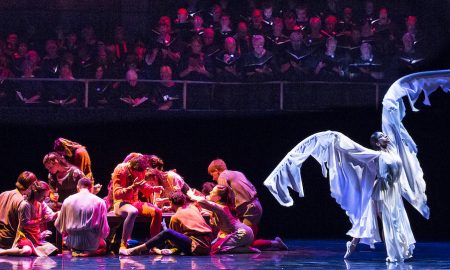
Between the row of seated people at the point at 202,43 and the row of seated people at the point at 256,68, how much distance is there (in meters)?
0.03

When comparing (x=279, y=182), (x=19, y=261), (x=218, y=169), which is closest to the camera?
(x=19, y=261)

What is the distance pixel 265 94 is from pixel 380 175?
3655 millimetres

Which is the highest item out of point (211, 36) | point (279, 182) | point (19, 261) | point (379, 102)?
point (211, 36)

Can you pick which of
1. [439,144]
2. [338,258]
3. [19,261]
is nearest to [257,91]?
[439,144]

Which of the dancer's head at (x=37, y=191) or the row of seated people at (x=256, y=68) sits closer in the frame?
the dancer's head at (x=37, y=191)

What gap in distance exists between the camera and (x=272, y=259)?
893 centimetres

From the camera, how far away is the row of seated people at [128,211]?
907 cm

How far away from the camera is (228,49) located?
1250 centimetres

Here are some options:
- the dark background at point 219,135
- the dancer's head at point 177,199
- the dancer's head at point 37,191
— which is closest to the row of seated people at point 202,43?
the dark background at point 219,135

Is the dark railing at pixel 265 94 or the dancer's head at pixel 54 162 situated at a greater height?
the dark railing at pixel 265 94

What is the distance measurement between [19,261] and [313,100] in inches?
198

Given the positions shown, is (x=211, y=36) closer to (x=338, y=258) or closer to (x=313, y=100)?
(x=313, y=100)

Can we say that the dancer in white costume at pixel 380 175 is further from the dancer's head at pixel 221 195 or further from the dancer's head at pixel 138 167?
the dancer's head at pixel 138 167

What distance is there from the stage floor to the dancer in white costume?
1.00ft
